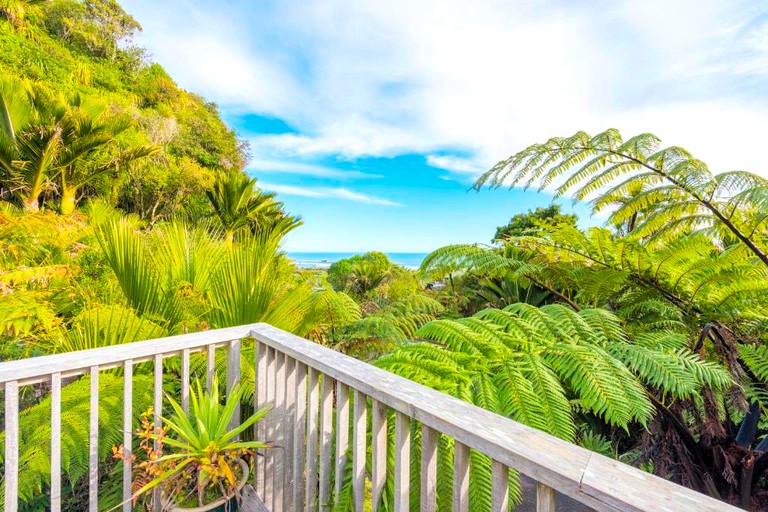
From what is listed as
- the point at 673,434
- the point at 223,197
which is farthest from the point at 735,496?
the point at 223,197

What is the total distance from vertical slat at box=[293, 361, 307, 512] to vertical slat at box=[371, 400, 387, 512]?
1.41ft

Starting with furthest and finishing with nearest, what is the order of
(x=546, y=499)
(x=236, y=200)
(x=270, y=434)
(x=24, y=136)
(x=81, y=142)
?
(x=236, y=200) → (x=81, y=142) → (x=24, y=136) → (x=270, y=434) → (x=546, y=499)

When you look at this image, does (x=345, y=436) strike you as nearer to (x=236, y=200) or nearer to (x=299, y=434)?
(x=299, y=434)

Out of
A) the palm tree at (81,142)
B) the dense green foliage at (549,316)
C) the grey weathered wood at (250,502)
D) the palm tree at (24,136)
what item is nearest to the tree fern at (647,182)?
the dense green foliage at (549,316)

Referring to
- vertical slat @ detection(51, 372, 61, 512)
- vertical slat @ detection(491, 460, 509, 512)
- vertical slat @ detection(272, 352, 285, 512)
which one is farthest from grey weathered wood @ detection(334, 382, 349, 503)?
vertical slat @ detection(51, 372, 61, 512)

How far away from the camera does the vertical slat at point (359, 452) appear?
34.7 inches

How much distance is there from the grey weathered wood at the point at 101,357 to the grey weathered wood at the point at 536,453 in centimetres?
73

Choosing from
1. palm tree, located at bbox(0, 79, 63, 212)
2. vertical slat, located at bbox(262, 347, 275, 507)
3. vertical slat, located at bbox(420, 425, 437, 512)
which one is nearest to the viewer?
vertical slat, located at bbox(420, 425, 437, 512)

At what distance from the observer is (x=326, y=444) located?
1.01 meters

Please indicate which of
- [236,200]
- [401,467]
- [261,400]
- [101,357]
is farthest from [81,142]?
[401,467]

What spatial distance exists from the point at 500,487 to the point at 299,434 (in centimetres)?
80

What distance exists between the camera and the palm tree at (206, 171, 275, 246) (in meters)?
9.81

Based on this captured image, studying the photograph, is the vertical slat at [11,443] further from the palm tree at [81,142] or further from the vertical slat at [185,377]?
the palm tree at [81,142]

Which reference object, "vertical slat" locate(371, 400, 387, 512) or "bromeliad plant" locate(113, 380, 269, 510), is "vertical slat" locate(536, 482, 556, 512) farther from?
"bromeliad plant" locate(113, 380, 269, 510)
